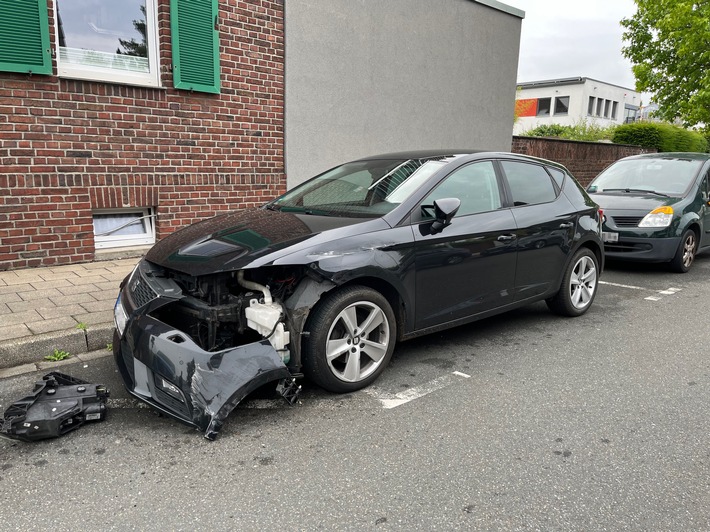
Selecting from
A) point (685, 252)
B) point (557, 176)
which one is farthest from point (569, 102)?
point (557, 176)

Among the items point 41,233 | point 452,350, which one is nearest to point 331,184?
point 452,350

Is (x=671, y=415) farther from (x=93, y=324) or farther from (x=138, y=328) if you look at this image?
(x=93, y=324)

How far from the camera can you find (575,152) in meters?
15.9

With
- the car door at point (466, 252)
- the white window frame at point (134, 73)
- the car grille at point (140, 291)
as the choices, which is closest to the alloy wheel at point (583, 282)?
the car door at point (466, 252)

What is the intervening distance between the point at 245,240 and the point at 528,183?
265 centimetres

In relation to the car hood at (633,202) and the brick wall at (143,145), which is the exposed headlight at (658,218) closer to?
the car hood at (633,202)

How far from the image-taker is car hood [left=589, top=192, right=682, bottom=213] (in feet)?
24.9

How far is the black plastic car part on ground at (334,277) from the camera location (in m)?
3.12

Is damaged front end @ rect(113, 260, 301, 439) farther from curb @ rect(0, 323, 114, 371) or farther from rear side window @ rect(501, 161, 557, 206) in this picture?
rear side window @ rect(501, 161, 557, 206)

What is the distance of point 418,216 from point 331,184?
1.08 m

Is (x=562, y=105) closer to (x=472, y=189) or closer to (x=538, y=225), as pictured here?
(x=538, y=225)

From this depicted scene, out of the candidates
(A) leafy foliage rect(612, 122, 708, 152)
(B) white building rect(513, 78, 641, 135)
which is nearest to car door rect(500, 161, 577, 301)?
(A) leafy foliage rect(612, 122, 708, 152)

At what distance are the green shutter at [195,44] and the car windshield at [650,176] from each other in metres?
5.81

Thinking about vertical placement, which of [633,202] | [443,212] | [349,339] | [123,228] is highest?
[443,212]
